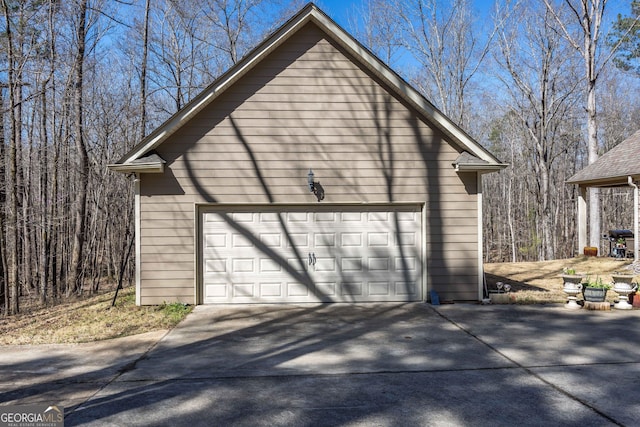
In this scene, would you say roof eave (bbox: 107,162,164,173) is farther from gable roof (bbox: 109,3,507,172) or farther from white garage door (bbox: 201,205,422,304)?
white garage door (bbox: 201,205,422,304)

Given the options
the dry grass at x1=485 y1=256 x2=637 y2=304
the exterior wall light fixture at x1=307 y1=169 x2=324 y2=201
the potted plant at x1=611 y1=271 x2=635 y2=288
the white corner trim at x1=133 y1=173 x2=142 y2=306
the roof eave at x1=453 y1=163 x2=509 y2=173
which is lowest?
the dry grass at x1=485 y1=256 x2=637 y2=304

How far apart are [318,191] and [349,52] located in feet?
9.24

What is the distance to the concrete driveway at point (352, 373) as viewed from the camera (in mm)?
3957

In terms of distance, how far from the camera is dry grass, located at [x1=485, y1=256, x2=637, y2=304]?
31.4 ft

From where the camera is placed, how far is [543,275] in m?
13.4

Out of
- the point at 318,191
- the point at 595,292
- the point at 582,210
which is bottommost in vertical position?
the point at 595,292

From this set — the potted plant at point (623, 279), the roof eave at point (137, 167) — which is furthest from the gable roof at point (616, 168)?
the roof eave at point (137, 167)

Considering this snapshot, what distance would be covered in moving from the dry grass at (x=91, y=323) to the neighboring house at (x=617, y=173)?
1264 centimetres

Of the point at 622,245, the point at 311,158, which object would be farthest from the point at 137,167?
the point at 622,245

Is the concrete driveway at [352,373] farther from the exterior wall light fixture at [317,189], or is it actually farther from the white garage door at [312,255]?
the exterior wall light fixture at [317,189]

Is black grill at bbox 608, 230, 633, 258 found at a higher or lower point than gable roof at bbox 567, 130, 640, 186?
lower

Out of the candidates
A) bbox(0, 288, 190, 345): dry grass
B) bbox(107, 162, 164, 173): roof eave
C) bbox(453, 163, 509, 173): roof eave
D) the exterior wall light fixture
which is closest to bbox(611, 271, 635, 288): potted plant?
bbox(453, 163, 509, 173): roof eave

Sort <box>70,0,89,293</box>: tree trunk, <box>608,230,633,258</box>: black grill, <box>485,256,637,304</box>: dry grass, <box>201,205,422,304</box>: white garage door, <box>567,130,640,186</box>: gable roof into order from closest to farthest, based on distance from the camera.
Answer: <box>201,205,422,304</box>: white garage door → <box>485,256,637,304</box>: dry grass → <box>70,0,89,293</box>: tree trunk → <box>567,130,640,186</box>: gable roof → <box>608,230,633,258</box>: black grill

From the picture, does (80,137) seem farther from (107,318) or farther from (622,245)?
(622,245)
